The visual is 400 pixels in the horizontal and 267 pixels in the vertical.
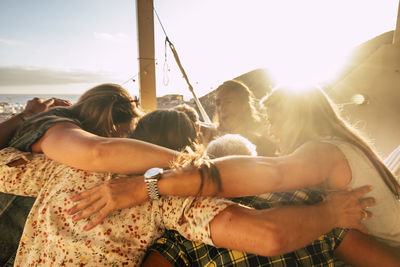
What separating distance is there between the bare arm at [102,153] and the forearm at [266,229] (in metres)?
0.35

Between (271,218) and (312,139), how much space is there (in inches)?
25.0

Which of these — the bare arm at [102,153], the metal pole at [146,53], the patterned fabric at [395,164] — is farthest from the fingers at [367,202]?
the metal pole at [146,53]

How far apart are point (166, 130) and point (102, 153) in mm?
384

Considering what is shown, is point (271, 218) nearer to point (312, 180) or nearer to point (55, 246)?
point (312, 180)

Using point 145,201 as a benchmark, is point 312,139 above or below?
above

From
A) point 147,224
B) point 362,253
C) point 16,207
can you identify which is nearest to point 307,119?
point 362,253

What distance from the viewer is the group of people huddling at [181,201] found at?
0.87 metres

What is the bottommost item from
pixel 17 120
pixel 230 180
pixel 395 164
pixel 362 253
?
pixel 362 253

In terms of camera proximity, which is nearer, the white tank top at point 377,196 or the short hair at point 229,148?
the white tank top at point 377,196

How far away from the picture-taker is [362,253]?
101 cm

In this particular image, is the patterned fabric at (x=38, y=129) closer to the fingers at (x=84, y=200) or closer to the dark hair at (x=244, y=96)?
the fingers at (x=84, y=200)

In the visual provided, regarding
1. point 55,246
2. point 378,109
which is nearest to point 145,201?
point 55,246

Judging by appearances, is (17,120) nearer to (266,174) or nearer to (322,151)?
(266,174)

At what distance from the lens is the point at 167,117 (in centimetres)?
126
